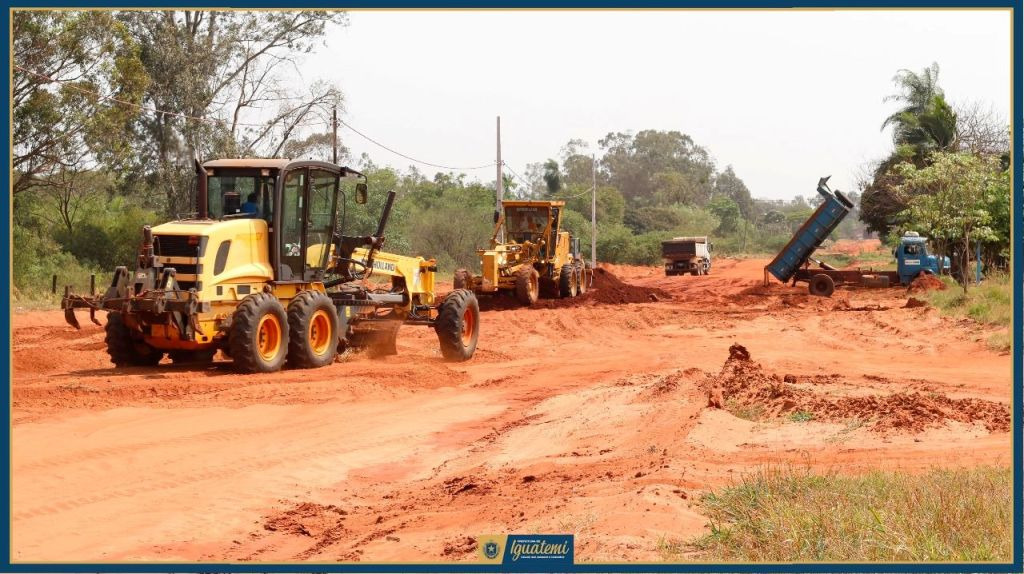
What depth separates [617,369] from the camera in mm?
17547

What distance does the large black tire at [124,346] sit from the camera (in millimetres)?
15625

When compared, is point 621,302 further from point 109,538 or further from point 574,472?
point 109,538

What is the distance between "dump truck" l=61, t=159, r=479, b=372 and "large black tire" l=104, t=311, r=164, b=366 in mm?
16

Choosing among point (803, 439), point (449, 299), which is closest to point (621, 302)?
point (449, 299)

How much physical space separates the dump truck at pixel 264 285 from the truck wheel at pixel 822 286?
19.4 m

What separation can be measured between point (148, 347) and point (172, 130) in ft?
80.9

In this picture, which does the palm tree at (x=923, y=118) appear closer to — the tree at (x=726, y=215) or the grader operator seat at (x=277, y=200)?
the grader operator seat at (x=277, y=200)

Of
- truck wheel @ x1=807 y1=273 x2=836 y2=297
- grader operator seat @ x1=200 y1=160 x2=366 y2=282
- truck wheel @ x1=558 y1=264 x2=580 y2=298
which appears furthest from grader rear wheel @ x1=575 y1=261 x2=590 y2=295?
grader operator seat @ x1=200 y1=160 x2=366 y2=282

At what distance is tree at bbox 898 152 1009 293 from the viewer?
106ft

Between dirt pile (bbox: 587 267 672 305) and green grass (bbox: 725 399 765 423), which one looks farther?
dirt pile (bbox: 587 267 672 305)

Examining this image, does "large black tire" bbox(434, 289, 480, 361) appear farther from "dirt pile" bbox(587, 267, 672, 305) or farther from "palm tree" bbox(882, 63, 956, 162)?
"palm tree" bbox(882, 63, 956, 162)

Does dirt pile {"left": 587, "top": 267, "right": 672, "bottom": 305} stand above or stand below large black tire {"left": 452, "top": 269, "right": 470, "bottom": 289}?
below

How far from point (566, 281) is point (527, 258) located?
162cm

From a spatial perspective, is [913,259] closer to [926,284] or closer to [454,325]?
[926,284]
